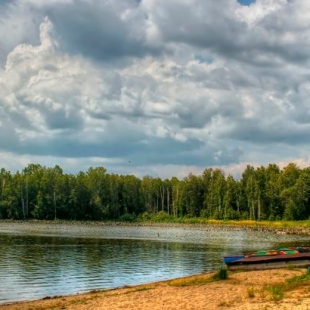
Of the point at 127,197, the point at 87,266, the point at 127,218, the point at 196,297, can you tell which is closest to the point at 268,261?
the point at 196,297

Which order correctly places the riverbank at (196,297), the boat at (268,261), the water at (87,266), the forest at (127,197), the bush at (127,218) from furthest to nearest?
the bush at (127,218), the forest at (127,197), the boat at (268,261), the water at (87,266), the riverbank at (196,297)

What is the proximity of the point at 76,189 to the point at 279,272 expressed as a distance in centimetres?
15583

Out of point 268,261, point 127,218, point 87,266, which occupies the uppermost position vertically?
point 127,218

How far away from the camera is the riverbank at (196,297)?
75.9 feet

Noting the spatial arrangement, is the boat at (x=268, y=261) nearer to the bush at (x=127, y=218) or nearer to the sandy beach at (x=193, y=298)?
the sandy beach at (x=193, y=298)

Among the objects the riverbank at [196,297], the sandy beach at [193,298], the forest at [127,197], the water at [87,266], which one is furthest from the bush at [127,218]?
the riverbank at [196,297]

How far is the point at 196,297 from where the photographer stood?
26500 millimetres

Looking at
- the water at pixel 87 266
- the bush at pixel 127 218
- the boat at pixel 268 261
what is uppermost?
the bush at pixel 127 218

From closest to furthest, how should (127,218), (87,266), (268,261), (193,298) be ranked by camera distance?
(193,298) → (268,261) → (87,266) → (127,218)

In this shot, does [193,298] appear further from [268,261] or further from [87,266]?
[87,266]

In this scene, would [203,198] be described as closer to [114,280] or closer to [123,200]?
[123,200]

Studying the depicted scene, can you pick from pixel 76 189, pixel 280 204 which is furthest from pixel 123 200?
pixel 280 204

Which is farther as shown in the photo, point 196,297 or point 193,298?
point 196,297

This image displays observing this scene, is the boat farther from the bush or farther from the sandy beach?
the bush
